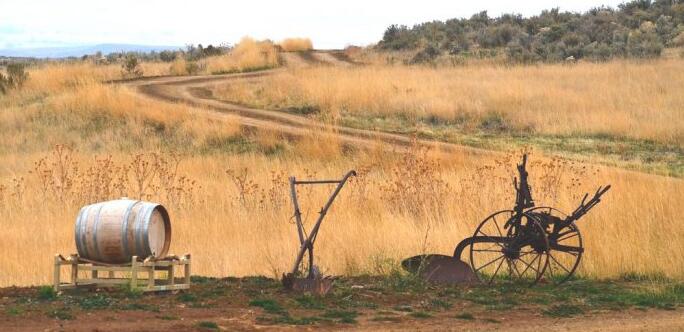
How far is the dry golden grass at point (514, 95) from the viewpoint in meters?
24.8

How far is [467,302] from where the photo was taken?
952cm

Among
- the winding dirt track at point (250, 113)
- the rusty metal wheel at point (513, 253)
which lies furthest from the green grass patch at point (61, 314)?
the winding dirt track at point (250, 113)

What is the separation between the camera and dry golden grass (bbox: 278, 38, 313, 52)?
5016 centimetres

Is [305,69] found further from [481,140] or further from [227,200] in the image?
[227,200]

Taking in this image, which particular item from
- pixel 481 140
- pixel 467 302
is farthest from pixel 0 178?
pixel 467 302

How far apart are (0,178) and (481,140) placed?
1116 cm

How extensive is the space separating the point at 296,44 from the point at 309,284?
42069 millimetres

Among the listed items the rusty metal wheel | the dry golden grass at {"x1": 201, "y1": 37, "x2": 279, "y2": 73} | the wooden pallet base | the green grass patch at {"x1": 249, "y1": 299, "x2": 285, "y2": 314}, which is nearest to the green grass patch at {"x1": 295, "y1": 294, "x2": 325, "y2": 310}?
the green grass patch at {"x1": 249, "y1": 299, "x2": 285, "y2": 314}

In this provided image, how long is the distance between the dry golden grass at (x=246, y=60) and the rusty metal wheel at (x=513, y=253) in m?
29.6

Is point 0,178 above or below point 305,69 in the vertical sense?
below

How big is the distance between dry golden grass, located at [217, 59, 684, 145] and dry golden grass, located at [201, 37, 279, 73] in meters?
5.93

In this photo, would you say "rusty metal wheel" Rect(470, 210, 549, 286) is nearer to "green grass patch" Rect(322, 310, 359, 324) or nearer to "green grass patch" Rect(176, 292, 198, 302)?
"green grass patch" Rect(322, 310, 359, 324)

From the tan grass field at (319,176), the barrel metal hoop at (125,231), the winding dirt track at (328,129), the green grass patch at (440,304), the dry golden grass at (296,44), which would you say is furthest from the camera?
the dry golden grass at (296,44)

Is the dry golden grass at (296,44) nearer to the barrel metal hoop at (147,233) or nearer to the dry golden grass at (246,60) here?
the dry golden grass at (246,60)
